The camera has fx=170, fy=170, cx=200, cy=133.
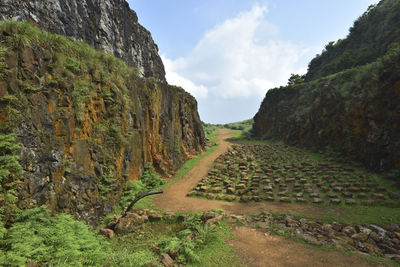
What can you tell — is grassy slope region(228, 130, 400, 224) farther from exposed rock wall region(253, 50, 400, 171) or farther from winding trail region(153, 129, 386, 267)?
exposed rock wall region(253, 50, 400, 171)

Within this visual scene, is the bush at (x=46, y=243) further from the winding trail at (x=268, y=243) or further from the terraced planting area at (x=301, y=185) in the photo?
the terraced planting area at (x=301, y=185)

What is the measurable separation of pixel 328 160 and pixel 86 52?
2259 centimetres

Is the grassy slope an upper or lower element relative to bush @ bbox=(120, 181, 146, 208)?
lower

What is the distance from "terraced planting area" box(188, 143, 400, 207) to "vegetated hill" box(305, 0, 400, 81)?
28.2 meters

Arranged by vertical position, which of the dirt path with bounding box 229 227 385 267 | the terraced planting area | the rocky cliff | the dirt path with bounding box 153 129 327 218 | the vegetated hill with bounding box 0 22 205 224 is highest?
the rocky cliff

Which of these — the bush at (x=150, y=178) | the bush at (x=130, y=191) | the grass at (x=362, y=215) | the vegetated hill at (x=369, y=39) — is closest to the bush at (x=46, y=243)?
the bush at (x=130, y=191)

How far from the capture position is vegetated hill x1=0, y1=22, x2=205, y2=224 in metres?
6.06

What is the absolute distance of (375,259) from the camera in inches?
208

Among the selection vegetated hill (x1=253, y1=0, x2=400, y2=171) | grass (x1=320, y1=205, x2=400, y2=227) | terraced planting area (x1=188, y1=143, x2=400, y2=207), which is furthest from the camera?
vegetated hill (x1=253, y1=0, x2=400, y2=171)

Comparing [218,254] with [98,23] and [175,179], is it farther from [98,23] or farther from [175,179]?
[98,23]

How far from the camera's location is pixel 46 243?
4.98 m

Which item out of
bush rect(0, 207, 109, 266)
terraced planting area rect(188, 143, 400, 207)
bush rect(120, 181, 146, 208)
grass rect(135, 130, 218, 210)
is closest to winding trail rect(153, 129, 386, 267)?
grass rect(135, 130, 218, 210)

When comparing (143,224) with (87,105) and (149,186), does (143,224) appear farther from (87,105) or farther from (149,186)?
(87,105)

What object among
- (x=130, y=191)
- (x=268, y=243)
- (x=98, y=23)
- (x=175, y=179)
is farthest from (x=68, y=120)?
(x=98, y=23)
